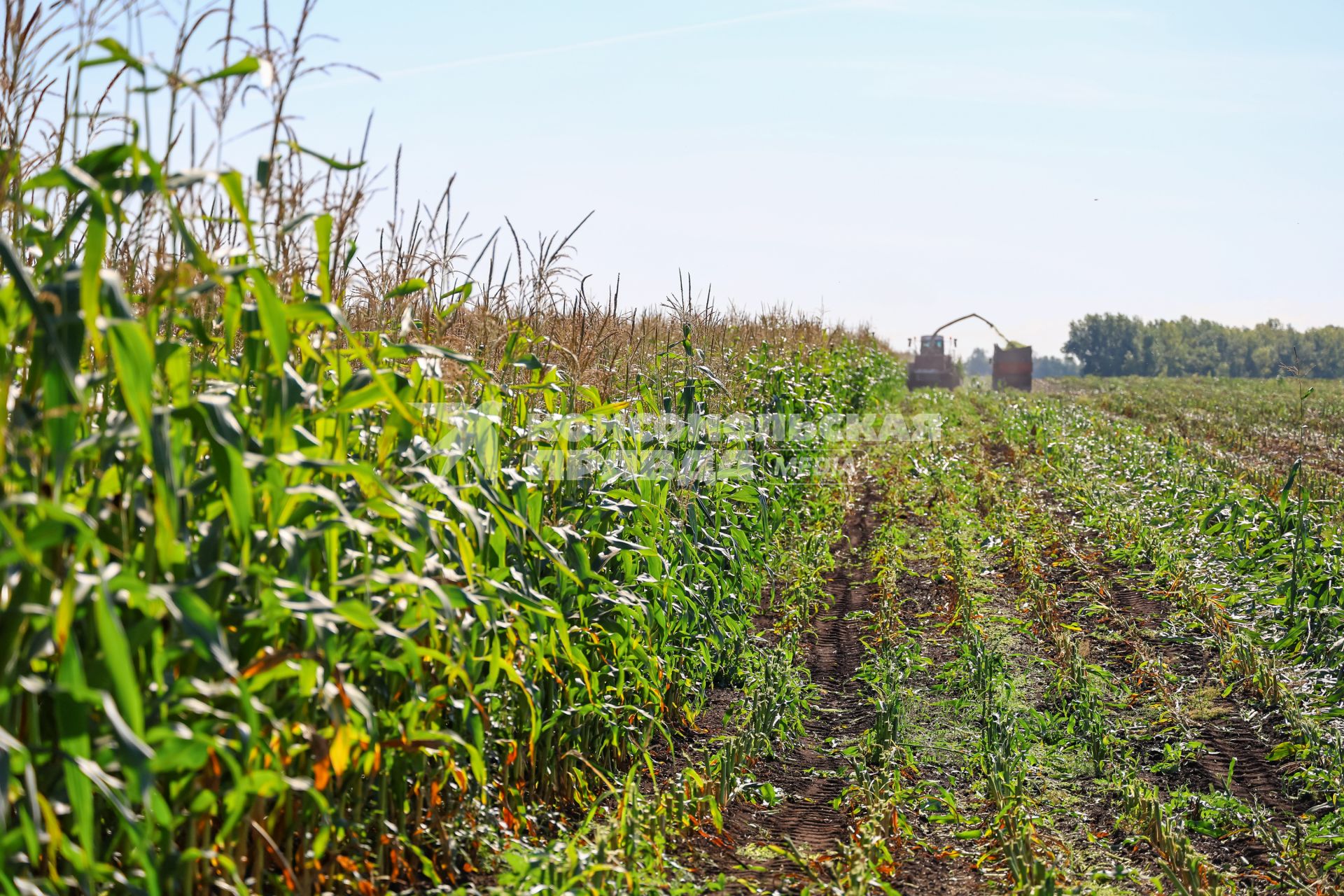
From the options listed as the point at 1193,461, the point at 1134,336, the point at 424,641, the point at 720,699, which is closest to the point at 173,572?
the point at 424,641

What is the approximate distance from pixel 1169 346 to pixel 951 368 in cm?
7358

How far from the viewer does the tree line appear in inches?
3563

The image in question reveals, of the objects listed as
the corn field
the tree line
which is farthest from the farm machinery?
the tree line

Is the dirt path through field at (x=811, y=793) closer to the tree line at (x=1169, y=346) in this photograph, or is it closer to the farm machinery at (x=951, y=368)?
the farm machinery at (x=951, y=368)

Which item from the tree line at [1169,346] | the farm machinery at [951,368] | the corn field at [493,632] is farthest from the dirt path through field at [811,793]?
the tree line at [1169,346]

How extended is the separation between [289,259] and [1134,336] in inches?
3992

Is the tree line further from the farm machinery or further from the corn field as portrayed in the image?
the corn field

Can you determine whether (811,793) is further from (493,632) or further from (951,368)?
(951,368)

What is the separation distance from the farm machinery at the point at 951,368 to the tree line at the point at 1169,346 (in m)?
63.4

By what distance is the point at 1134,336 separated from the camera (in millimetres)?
93312

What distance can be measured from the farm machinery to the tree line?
63.4 m

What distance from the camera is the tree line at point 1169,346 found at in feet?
297

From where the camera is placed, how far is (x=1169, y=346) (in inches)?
3679

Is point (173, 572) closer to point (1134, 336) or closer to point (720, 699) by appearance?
point (720, 699)
